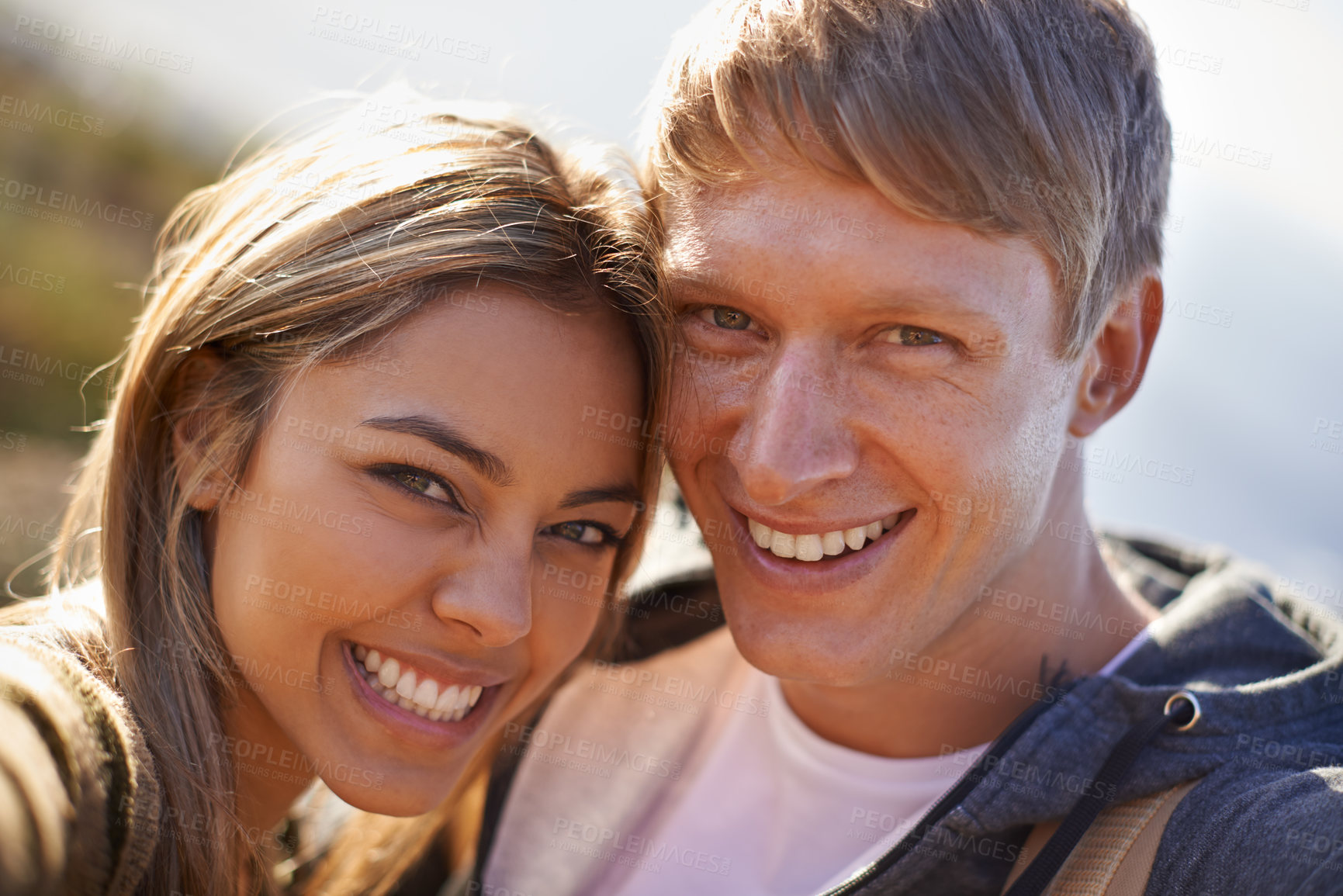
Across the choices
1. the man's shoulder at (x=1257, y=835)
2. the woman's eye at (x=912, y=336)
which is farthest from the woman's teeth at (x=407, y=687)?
the man's shoulder at (x=1257, y=835)

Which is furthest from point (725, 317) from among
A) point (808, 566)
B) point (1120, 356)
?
point (1120, 356)

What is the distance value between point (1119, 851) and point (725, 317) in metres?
1.41

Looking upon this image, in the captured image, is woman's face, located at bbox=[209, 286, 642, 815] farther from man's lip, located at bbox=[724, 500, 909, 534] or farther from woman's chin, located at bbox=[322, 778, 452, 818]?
man's lip, located at bbox=[724, 500, 909, 534]

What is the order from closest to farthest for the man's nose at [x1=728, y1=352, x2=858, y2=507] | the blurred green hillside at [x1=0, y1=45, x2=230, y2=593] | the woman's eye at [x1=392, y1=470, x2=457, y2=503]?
the man's nose at [x1=728, y1=352, x2=858, y2=507], the woman's eye at [x1=392, y1=470, x2=457, y2=503], the blurred green hillside at [x1=0, y1=45, x2=230, y2=593]

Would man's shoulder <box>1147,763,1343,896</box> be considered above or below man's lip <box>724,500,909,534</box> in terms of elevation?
below

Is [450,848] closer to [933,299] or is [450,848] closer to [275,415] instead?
[275,415]

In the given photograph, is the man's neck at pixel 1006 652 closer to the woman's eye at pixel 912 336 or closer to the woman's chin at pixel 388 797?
the woman's eye at pixel 912 336

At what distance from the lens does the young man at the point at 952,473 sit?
1851 millimetres

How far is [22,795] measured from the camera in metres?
1.37

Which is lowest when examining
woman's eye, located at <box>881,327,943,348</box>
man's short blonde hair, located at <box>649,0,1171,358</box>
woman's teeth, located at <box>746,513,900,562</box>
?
woman's teeth, located at <box>746,513,900,562</box>

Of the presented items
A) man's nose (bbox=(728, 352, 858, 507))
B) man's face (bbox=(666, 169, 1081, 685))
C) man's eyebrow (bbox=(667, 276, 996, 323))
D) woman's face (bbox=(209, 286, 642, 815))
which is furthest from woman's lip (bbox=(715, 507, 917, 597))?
man's eyebrow (bbox=(667, 276, 996, 323))

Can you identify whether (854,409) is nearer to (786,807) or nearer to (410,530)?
(410,530)

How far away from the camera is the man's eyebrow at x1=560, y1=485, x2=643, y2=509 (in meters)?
2.16

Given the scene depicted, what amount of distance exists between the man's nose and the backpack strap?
0.91 metres
